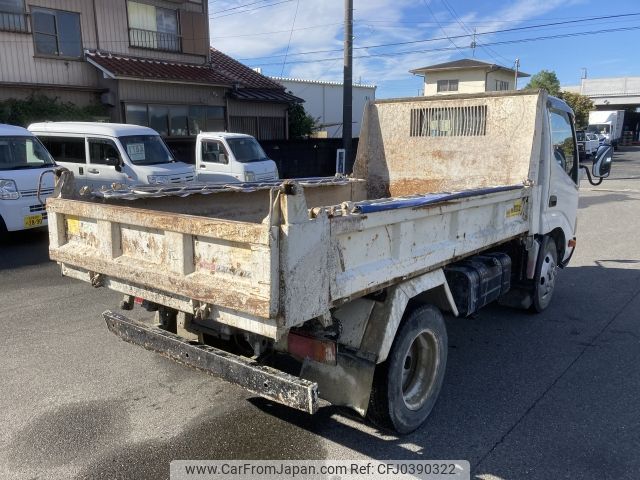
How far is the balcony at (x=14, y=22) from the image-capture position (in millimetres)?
15234

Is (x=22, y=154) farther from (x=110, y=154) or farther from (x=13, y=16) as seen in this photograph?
(x=13, y=16)

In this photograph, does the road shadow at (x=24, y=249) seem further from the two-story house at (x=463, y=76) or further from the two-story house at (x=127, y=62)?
the two-story house at (x=463, y=76)

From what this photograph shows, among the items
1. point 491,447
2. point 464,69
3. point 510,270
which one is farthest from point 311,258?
point 464,69

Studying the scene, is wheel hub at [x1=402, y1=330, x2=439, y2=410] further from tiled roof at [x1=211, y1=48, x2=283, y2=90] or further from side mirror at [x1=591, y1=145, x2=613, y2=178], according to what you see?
tiled roof at [x1=211, y1=48, x2=283, y2=90]

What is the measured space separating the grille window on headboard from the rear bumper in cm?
378

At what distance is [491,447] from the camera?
3.49m

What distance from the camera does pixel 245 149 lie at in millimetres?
15297

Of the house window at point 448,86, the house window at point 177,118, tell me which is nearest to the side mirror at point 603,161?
the house window at point 177,118

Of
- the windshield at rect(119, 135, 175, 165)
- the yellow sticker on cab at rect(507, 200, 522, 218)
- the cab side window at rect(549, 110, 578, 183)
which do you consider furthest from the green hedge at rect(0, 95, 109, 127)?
the yellow sticker on cab at rect(507, 200, 522, 218)

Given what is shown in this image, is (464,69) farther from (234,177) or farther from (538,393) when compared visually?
(538,393)

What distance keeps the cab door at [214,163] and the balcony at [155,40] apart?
249 inches

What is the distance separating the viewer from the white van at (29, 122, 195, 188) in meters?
11.6

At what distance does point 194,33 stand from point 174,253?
1982 centimetres

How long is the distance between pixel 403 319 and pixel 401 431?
775 mm
